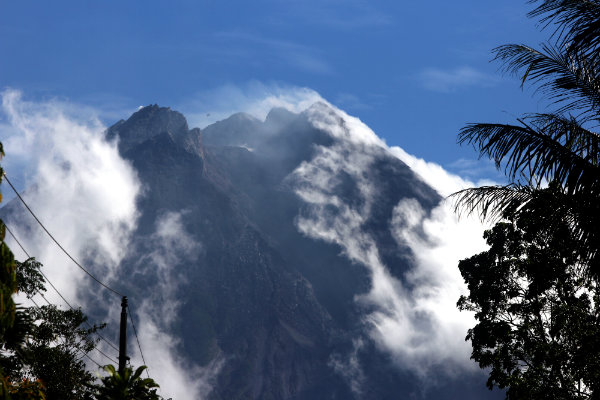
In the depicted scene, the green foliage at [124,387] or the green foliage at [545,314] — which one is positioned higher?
the green foliage at [545,314]

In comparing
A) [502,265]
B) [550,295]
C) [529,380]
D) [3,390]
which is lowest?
[3,390]

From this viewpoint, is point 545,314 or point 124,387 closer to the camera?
point 545,314

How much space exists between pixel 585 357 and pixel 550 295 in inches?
154

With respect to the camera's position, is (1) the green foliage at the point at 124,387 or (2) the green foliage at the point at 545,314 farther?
(1) the green foliage at the point at 124,387

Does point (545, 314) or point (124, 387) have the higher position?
point (545, 314)

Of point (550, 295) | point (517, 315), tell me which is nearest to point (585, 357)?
point (550, 295)

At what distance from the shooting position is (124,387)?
74.2ft

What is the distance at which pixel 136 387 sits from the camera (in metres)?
23.1

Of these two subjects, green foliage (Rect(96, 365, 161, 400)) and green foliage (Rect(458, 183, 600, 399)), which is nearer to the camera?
green foliage (Rect(458, 183, 600, 399))

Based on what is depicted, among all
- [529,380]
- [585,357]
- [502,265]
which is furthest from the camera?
[502,265]

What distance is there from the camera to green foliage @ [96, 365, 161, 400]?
22.5m

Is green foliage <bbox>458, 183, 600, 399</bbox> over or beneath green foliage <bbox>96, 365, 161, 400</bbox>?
over

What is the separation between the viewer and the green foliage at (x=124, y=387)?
22.5m

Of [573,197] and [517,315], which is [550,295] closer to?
[517,315]
